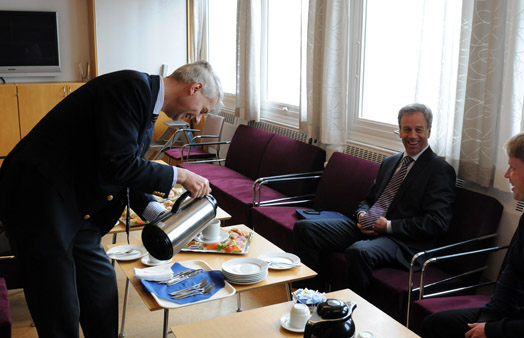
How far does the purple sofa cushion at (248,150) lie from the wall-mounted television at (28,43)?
2953 mm

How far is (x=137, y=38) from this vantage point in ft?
23.0

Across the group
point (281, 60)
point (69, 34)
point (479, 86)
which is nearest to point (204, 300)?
point (479, 86)

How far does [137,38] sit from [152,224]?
18.4 ft

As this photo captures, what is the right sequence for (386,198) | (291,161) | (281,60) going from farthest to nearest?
(281,60)
(291,161)
(386,198)

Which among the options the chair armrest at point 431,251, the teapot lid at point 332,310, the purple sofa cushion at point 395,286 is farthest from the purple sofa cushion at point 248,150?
the teapot lid at point 332,310

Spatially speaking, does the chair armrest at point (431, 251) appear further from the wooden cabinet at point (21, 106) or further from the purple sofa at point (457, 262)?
the wooden cabinet at point (21, 106)

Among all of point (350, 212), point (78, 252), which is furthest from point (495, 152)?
point (78, 252)

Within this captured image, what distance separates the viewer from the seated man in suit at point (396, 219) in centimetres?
282

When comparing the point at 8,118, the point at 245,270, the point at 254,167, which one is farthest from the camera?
the point at 8,118

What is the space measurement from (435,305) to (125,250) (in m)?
1.45

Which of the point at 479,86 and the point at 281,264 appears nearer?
the point at 281,264

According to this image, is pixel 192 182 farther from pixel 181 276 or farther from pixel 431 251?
pixel 431 251

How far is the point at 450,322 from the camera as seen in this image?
219 cm

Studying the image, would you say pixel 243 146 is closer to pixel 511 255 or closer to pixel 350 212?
pixel 350 212
